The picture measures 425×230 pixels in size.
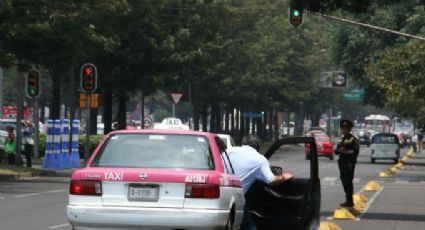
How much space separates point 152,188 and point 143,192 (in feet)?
0.37

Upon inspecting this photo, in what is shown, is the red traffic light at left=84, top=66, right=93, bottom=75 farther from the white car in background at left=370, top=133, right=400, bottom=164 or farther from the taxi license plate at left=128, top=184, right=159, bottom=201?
the white car in background at left=370, top=133, right=400, bottom=164

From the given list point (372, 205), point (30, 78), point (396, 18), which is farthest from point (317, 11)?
point (396, 18)

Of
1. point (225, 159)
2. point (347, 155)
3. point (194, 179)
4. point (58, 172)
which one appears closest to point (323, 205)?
point (347, 155)

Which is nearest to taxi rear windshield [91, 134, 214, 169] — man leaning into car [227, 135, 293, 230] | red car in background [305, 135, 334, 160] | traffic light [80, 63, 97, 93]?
man leaning into car [227, 135, 293, 230]

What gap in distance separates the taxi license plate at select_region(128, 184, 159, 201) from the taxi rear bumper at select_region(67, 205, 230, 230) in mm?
147

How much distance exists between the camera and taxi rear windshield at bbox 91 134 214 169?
13.0 meters

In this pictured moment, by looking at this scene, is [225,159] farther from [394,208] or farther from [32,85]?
[32,85]

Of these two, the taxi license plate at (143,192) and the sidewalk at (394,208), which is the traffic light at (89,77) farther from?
the taxi license plate at (143,192)

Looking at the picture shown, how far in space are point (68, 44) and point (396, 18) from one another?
101 feet

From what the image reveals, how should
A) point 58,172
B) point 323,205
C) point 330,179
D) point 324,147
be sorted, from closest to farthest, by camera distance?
point 323,205 → point 58,172 → point 330,179 → point 324,147

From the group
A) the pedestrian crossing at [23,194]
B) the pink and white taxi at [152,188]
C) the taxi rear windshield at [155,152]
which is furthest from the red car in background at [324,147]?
the pink and white taxi at [152,188]

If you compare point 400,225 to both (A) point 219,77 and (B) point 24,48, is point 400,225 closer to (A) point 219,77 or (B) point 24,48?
(B) point 24,48

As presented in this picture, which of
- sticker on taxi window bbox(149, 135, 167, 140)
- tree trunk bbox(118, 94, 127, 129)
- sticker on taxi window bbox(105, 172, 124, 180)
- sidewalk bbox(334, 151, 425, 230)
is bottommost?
sidewalk bbox(334, 151, 425, 230)

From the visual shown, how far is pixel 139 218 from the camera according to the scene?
12.4m
